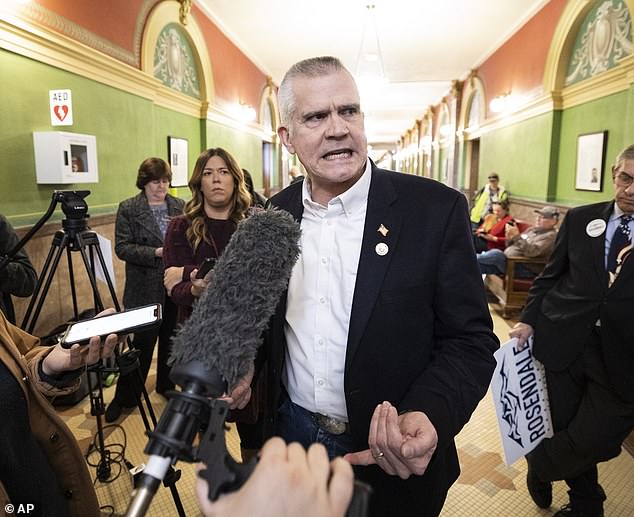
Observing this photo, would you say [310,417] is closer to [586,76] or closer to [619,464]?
[619,464]

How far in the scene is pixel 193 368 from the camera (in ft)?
1.78

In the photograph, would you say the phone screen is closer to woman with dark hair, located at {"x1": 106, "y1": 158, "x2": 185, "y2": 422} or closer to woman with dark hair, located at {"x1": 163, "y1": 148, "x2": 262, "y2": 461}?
woman with dark hair, located at {"x1": 163, "y1": 148, "x2": 262, "y2": 461}

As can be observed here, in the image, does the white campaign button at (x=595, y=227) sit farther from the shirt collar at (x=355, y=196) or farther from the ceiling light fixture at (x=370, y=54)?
the ceiling light fixture at (x=370, y=54)

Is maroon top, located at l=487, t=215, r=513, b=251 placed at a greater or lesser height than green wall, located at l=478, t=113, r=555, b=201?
lesser

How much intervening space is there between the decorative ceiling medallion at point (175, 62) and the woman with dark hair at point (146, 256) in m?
2.55

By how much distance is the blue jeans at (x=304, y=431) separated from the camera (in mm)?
1263

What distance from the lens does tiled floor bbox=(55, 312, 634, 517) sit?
217cm

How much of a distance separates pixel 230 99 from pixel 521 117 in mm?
4706

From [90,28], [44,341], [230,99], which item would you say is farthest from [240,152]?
[44,341]

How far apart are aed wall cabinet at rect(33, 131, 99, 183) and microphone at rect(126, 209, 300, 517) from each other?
3071mm

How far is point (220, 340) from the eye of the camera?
58 cm

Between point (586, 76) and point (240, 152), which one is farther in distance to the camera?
point (240, 152)

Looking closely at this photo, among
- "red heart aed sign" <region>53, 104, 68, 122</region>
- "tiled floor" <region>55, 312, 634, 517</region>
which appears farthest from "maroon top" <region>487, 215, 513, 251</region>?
"red heart aed sign" <region>53, 104, 68, 122</region>

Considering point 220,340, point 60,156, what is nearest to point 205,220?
point 60,156
